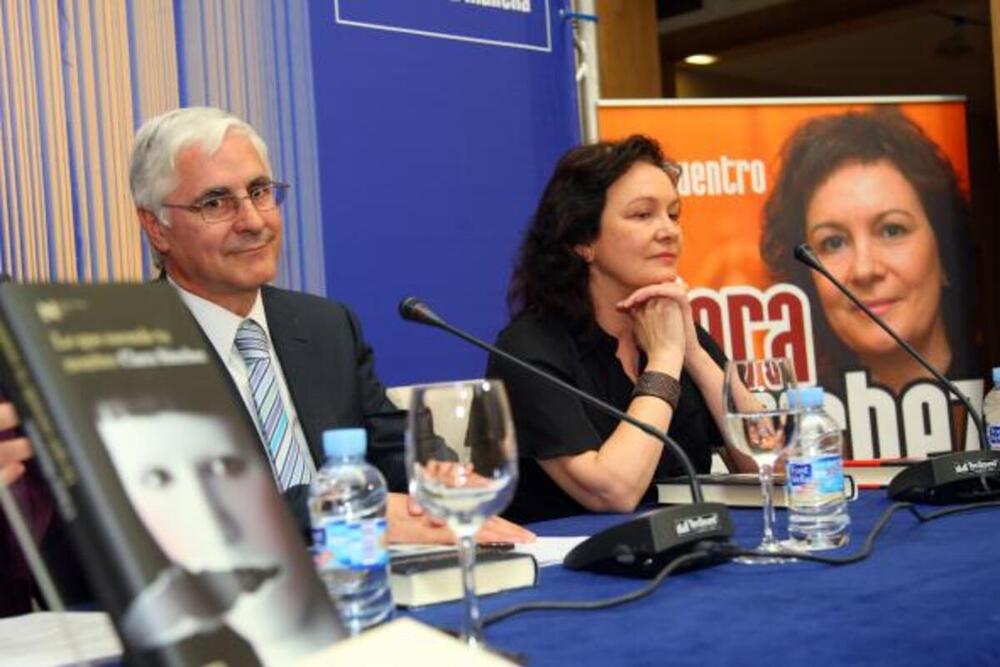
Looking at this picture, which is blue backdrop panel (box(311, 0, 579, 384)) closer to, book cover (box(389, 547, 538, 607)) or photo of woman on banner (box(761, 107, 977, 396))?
photo of woman on banner (box(761, 107, 977, 396))

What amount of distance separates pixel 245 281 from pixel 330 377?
0.74ft

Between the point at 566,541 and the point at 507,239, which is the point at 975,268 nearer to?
the point at 507,239

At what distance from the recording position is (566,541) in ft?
5.06

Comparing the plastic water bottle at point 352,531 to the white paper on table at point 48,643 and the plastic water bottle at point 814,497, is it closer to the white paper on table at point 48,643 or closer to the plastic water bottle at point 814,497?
the white paper on table at point 48,643

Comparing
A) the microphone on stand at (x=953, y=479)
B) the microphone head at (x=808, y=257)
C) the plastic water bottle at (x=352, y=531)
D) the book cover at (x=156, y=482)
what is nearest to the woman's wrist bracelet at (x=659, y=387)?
the microphone head at (x=808, y=257)

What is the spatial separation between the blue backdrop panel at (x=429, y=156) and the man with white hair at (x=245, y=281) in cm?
86

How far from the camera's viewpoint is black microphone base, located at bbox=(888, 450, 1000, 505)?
5.66ft

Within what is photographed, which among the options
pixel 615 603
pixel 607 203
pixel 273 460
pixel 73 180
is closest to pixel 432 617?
pixel 615 603

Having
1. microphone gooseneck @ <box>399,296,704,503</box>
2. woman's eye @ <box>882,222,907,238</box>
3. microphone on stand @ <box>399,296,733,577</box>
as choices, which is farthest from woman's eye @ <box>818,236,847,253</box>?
microphone on stand @ <box>399,296,733,577</box>

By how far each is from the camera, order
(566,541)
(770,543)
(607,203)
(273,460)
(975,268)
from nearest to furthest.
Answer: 1. (770,543)
2. (566,541)
3. (273,460)
4. (607,203)
5. (975,268)

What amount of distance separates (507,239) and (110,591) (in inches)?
116

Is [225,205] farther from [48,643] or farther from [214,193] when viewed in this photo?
[48,643]

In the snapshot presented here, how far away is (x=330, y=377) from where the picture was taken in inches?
87.9

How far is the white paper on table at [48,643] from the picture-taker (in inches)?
35.1
